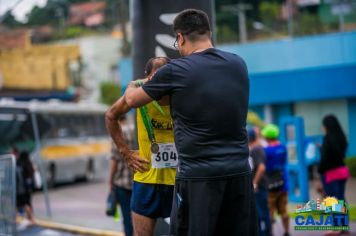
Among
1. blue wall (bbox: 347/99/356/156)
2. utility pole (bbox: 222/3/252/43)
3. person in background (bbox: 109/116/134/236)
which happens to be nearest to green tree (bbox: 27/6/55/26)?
utility pole (bbox: 222/3/252/43)

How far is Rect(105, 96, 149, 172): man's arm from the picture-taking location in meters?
5.18

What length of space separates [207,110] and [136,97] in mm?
520

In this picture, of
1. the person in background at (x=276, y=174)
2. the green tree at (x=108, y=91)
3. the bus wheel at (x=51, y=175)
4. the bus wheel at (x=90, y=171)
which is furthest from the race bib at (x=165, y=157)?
the green tree at (x=108, y=91)

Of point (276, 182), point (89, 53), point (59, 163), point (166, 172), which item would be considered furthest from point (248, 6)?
point (166, 172)

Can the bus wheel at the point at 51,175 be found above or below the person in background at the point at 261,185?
below

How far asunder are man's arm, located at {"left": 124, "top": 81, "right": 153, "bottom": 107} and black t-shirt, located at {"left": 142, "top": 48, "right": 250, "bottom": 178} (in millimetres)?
78

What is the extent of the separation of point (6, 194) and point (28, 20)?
48.5 m

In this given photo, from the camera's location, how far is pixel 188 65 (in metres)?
4.59

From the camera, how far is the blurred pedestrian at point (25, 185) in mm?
15413

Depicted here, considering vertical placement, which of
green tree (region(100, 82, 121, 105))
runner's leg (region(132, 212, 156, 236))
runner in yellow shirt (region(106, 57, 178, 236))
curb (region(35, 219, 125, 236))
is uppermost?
runner in yellow shirt (region(106, 57, 178, 236))

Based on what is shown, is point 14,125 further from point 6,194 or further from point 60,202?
point 6,194

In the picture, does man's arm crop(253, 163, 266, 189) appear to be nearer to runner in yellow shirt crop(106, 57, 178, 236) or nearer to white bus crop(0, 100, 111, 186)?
runner in yellow shirt crop(106, 57, 178, 236)

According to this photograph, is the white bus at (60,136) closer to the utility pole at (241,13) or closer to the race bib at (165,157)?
the utility pole at (241,13)

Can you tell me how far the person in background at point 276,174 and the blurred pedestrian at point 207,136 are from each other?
6.18m
